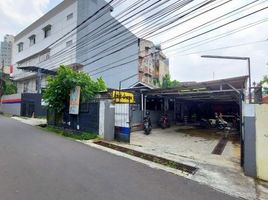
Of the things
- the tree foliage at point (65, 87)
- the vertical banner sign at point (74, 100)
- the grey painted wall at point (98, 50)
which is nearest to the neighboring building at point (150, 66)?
the grey painted wall at point (98, 50)

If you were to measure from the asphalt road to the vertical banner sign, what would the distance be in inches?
233

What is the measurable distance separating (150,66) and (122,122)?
3016 centimetres

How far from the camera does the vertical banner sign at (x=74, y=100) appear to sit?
1304cm

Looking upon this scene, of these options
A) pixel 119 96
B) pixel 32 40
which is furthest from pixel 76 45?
pixel 119 96

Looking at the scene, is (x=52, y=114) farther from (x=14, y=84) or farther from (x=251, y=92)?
(x=14, y=84)

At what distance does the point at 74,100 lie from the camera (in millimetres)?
13336

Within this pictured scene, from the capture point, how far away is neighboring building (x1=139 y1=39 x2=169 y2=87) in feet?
120

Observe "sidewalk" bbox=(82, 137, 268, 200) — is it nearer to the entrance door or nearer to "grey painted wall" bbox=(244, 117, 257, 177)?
"grey painted wall" bbox=(244, 117, 257, 177)

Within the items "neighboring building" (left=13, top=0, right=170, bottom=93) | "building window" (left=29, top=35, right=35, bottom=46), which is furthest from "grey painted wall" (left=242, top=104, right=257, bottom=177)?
"building window" (left=29, top=35, right=35, bottom=46)

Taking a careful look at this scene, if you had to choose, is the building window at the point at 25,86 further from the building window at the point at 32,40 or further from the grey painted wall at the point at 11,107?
the building window at the point at 32,40

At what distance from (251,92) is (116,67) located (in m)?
24.8

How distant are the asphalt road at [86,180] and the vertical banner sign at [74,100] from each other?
5911 millimetres

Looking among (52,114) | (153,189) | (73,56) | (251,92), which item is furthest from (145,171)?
(73,56)

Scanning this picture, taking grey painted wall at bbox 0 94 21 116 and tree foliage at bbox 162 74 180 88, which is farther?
tree foliage at bbox 162 74 180 88
